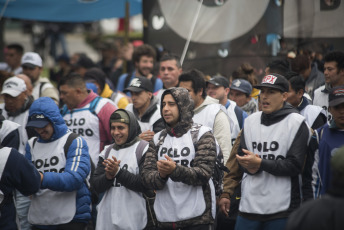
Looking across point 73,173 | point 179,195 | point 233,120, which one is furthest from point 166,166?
point 233,120

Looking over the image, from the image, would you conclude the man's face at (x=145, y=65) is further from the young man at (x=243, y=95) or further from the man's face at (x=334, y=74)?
the man's face at (x=334, y=74)

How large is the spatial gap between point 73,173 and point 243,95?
313 centimetres

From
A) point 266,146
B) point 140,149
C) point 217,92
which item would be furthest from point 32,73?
point 266,146

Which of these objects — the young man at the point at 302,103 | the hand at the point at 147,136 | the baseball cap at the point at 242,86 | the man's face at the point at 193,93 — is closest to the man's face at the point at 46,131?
the hand at the point at 147,136

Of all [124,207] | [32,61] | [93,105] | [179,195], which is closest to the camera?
[179,195]

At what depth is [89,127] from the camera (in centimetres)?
770

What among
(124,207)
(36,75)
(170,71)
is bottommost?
(124,207)

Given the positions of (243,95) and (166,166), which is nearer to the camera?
(166,166)

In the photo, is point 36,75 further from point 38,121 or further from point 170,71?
point 38,121

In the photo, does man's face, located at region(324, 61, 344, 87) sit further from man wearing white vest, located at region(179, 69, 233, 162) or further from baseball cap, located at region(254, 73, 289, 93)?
baseball cap, located at region(254, 73, 289, 93)

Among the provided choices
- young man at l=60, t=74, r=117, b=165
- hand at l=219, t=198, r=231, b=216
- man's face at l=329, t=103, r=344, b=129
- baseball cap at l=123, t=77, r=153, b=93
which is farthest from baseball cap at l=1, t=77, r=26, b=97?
man's face at l=329, t=103, r=344, b=129

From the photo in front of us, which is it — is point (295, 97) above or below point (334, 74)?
below

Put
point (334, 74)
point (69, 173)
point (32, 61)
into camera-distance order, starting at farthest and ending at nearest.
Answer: point (32, 61), point (334, 74), point (69, 173)

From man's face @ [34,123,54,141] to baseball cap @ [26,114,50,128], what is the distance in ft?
0.17
